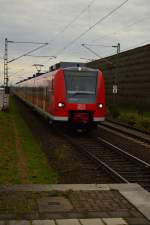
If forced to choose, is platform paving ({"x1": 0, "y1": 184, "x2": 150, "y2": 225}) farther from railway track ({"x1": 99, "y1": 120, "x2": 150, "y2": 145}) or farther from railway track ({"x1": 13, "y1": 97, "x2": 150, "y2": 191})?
railway track ({"x1": 99, "y1": 120, "x2": 150, "y2": 145})

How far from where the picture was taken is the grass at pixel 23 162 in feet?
36.5

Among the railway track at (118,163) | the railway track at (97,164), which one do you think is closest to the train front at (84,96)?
the railway track at (97,164)

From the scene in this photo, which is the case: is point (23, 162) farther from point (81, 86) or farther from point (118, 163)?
point (81, 86)

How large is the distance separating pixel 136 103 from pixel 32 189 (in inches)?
1397

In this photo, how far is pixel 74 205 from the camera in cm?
802

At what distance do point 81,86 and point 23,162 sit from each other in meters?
7.65

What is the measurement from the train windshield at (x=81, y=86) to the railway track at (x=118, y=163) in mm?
1964

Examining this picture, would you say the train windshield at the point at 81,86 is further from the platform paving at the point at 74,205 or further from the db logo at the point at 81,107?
the platform paving at the point at 74,205

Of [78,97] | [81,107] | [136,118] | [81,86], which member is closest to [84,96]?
[78,97]

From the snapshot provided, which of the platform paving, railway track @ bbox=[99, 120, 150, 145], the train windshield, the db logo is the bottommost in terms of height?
railway track @ bbox=[99, 120, 150, 145]

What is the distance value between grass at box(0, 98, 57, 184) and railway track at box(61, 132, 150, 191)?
133 cm

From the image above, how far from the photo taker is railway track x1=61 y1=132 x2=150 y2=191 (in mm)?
11453

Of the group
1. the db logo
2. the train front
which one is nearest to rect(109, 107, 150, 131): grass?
the train front

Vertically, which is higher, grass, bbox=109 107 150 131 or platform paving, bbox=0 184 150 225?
platform paving, bbox=0 184 150 225
